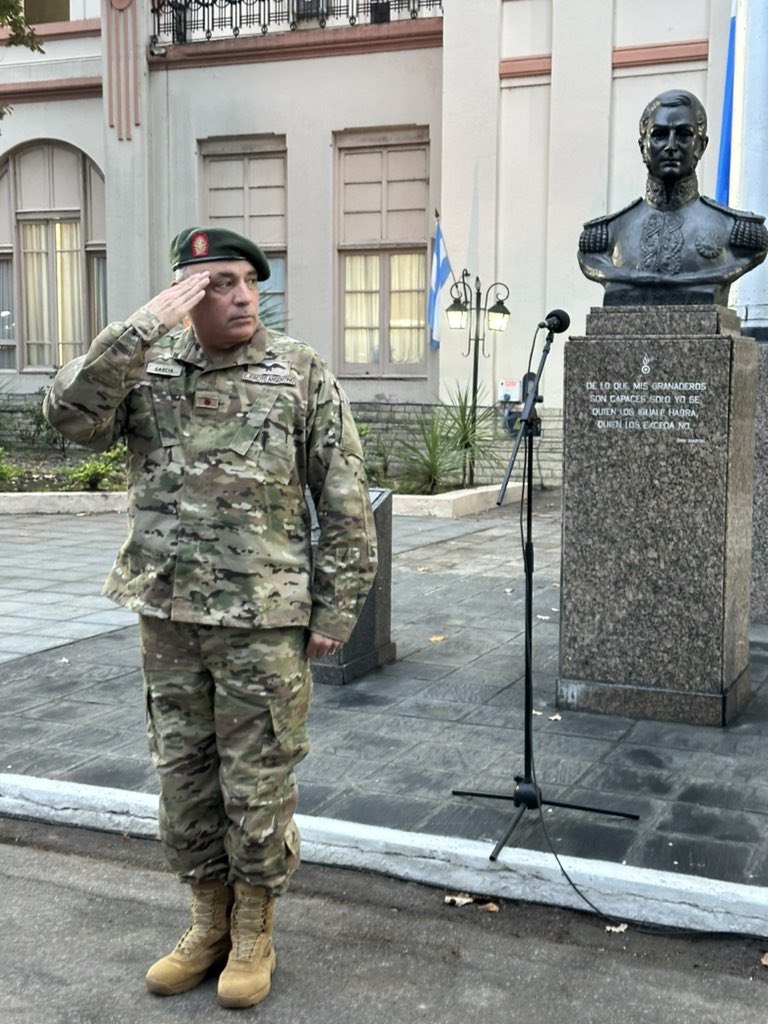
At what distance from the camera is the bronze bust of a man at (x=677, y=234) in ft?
19.0

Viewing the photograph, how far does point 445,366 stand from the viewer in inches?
700

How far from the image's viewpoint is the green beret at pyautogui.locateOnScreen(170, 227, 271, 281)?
3197 mm

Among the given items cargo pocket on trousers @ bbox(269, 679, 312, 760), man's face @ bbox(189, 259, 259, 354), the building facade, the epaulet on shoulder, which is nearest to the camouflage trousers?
cargo pocket on trousers @ bbox(269, 679, 312, 760)

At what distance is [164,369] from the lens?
10.7 ft

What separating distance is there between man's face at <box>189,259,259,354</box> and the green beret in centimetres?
Answer: 2

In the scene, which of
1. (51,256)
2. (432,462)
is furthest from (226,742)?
(51,256)

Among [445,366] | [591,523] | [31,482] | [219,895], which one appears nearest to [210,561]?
[219,895]

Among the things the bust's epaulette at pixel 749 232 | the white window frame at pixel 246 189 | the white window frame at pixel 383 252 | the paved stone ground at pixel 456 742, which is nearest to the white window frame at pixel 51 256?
the white window frame at pixel 246 189

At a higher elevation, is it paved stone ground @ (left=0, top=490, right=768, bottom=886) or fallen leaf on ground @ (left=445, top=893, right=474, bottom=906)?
paved stone ground @ (left=0, top=490, right=768, bottom=886)

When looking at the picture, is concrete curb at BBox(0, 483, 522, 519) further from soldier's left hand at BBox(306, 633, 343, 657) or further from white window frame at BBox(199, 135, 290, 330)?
soldier's left hand at BBox(306, 633, 343, 657)

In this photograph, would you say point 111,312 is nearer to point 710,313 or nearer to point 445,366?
point 445,366

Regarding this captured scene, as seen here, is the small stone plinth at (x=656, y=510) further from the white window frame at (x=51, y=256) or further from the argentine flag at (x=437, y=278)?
the white window frame at (x=51, y=256)

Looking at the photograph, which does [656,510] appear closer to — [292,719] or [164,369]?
[292,719]

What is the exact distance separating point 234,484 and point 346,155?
1673 cm
